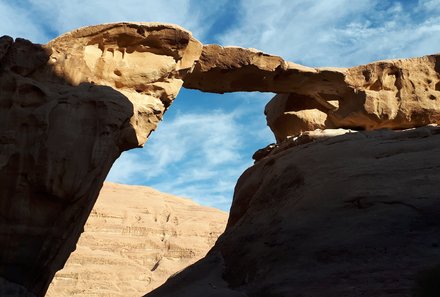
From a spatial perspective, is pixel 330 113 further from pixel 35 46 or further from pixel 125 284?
pixel 125 284

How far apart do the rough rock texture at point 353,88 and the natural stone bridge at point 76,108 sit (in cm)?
5

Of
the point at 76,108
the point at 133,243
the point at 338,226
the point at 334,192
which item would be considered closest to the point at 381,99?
the point at 334,192

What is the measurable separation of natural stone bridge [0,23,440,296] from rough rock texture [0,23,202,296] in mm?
17

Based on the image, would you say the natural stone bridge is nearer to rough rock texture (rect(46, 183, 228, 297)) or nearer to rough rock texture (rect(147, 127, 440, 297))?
rough rock texture (rect(147, 127, 440, 297))

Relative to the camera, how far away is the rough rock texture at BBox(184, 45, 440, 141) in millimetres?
13188

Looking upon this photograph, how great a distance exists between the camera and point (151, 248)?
32125 mm

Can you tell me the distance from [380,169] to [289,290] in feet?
11.3

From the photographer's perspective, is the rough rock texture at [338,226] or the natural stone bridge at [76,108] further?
the natural stone bridge at [76,108]

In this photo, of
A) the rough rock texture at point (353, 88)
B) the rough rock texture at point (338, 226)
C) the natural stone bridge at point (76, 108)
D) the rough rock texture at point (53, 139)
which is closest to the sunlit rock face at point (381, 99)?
the rough rock texture at point (353, 88)

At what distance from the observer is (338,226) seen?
7371 millimetres

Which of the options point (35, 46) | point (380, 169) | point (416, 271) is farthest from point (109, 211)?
point (416, 271)

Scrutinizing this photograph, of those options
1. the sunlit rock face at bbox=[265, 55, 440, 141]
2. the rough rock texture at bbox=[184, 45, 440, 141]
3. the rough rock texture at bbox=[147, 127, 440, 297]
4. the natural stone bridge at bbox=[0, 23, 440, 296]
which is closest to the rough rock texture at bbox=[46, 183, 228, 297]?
the sunlit rock face at bbox=[265, 55, 440, 141]

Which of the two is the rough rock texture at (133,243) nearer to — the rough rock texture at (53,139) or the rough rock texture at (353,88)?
the rough rock texture at (353,88)

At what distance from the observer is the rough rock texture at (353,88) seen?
43.3ft
